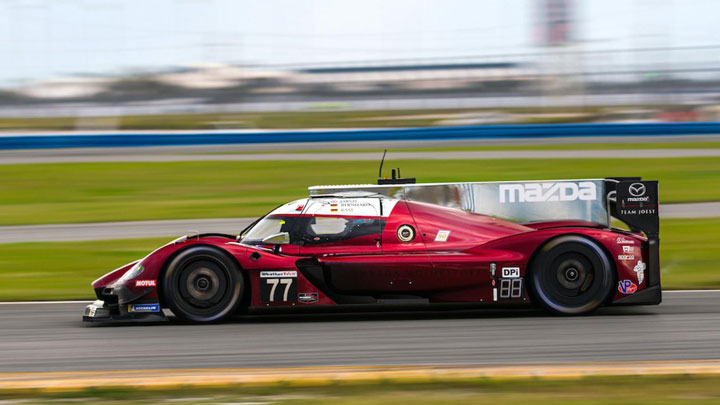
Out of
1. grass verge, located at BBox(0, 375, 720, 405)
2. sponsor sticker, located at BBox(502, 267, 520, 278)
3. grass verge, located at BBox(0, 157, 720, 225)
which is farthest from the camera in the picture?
grass verge, located at BBox(0, 157, 720, 225)

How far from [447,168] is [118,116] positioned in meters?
15.6

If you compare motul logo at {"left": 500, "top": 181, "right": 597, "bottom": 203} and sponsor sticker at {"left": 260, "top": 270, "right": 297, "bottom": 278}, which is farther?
motul logo at {"left": 500, "top": 181, "right": 597, "bottom": 203}

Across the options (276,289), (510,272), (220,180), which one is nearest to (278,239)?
(276,289)

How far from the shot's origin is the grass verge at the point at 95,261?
9.32 meters

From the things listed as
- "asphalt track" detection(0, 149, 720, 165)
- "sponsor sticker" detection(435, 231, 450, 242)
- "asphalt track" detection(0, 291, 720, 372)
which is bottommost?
"asphalt track" detection(0, 291, 720, 372)

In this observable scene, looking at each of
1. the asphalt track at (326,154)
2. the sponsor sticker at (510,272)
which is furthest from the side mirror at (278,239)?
the asphalt track at (326,154)

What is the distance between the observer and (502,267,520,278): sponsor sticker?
22.7 ft

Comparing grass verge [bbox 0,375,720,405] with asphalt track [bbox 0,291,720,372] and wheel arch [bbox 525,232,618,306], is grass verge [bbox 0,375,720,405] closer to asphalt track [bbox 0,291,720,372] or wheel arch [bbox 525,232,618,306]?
asphalt track [bbox 0,291,720,372]

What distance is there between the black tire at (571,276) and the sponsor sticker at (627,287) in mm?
69

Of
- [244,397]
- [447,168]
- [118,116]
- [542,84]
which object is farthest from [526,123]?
[244,397]

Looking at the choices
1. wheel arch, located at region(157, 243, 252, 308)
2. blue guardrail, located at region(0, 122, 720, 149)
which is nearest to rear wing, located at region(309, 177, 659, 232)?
wheel arch, located at region(157, 243, 252, 308)

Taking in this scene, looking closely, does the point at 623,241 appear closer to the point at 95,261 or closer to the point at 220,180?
the point at 95,261

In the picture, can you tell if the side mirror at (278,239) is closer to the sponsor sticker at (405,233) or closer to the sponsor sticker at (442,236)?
the sponsor sticker at (405,233)

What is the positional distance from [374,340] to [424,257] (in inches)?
37.9
